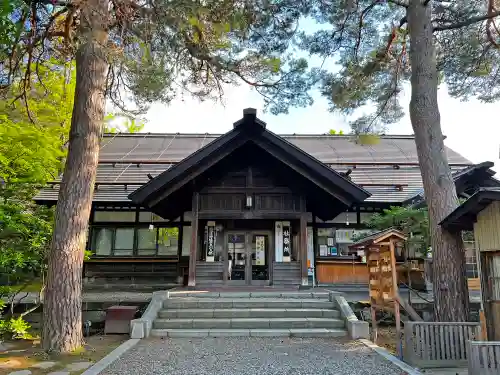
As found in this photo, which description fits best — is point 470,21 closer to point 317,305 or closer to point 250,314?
point 317,305

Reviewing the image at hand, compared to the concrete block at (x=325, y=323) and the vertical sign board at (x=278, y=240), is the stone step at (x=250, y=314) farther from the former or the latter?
the vertical sign board at (x=278, y=240)

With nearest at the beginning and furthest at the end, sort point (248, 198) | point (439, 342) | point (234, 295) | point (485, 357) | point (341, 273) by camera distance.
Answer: point (485, 357) → point (439, 342) → point (234, 295) → point (248, 198) → point (341, 273)

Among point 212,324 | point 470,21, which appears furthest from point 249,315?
point 470,21

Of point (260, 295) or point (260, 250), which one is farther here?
point (260, 250)

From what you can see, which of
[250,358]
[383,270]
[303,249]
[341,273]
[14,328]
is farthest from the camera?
[341,273]

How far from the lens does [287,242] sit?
11.7 metres

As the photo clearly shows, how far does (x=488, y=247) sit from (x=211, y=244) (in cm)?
753

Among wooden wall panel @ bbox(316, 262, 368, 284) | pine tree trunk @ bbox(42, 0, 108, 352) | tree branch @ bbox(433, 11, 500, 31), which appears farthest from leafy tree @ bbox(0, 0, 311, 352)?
wooden wall panel @ bbox(316, 262, 368, 284)

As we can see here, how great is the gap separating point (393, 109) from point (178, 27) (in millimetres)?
7193

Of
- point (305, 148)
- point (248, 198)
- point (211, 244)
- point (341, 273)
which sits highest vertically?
point (305, 148)

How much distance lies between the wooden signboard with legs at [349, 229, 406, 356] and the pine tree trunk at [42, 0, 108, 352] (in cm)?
566

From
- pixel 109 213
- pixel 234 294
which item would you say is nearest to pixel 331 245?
pixel 234 294

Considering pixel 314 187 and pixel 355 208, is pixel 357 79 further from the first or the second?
pixel 355 208

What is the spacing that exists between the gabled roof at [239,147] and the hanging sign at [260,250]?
8.57 feet
